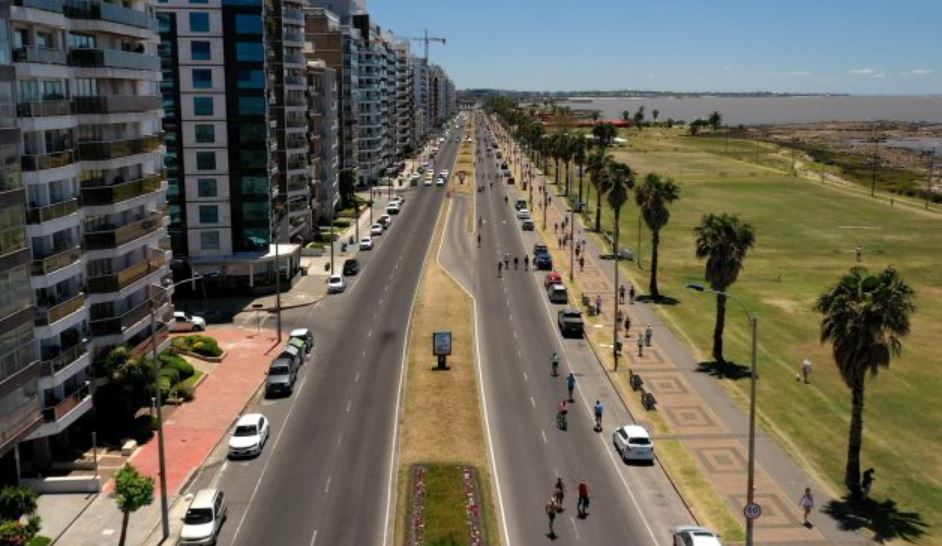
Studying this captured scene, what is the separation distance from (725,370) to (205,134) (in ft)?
174

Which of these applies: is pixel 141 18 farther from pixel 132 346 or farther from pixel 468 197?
pixel 468 197

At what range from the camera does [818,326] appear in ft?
263

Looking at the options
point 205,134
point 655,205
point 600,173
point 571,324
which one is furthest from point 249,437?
point 600,173

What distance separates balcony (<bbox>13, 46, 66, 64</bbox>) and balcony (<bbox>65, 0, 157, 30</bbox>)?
4371mm

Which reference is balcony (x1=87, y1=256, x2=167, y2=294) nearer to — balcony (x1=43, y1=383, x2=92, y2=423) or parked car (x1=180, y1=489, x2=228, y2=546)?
balcony (x1=43, y1=383, x2=92, y2=423)

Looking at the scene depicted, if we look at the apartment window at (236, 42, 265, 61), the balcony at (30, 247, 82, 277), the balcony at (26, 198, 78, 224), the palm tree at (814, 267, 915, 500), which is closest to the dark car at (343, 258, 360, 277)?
the apartment window at (236, 42, 265, 61)

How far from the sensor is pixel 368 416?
188ft

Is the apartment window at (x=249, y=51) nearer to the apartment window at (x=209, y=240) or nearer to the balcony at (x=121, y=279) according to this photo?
the apartment window at (x=209, y=240)

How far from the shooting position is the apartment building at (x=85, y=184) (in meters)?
46.2

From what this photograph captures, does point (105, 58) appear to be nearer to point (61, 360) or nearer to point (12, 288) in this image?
point (12, 288)

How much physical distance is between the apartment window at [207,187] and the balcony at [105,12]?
31.5 metres

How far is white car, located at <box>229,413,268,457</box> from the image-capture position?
50.5 metres

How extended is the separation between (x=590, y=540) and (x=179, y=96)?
2512 inches

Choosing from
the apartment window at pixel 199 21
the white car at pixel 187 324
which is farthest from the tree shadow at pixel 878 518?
the apartment window at pixel 199 21
